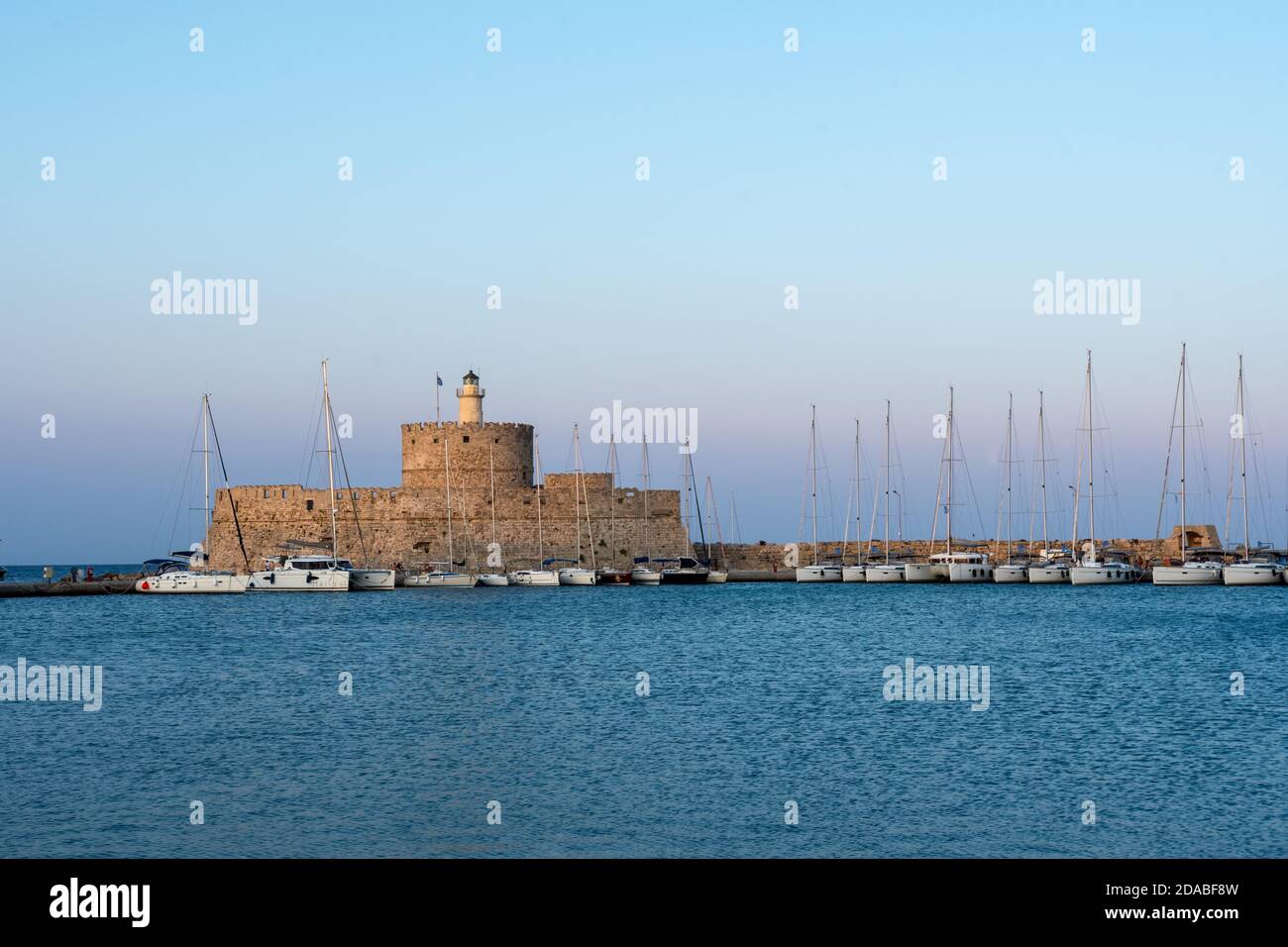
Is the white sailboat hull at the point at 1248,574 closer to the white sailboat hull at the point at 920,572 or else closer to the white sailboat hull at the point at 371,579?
the white sailboat hull at the point at 920,572

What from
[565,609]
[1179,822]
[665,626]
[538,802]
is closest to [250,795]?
[538,802]

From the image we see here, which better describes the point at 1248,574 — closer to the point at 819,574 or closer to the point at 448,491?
the point at 819,574

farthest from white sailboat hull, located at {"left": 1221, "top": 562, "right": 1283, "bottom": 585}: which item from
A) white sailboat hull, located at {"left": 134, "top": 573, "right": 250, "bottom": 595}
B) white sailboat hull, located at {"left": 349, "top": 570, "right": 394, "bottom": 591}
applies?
white sailboat hull, located at {"left": 134, "top": 573, "right": 250, "bottom": 595}

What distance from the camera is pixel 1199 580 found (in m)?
42.9

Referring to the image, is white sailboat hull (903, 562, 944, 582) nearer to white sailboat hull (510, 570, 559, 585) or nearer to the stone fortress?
the stone fortress

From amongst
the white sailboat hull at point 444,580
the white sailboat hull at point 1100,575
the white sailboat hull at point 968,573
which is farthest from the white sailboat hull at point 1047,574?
the white sailboat hull at point 444,580

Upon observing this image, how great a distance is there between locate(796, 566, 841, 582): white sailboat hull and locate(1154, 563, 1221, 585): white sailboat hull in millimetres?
11180

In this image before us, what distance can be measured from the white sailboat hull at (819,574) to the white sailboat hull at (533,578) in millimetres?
10110

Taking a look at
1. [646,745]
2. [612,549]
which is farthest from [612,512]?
[646,745]

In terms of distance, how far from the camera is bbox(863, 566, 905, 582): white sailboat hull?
4725 centimetres

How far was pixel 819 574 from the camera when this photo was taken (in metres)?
48.8

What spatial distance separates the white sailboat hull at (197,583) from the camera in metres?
41.4
